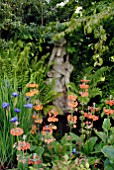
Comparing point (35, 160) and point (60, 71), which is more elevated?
point (60, 71)

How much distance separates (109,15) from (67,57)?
722 mm

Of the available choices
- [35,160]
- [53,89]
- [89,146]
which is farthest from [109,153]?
[53,89]

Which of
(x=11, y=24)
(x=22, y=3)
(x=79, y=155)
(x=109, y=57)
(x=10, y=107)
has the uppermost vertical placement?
(x=22, y=3)

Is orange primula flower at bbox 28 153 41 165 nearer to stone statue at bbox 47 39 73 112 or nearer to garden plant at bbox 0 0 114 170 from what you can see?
garden plant at bbox 0 0 114 170

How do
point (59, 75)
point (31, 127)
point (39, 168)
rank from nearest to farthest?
point (39, 168), point (31, 127), point (59, 75)

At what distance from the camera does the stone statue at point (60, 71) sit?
2.86 meters

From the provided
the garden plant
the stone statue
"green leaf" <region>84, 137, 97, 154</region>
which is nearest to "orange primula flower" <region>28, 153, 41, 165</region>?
the garden plant

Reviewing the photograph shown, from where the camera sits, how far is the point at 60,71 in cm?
287

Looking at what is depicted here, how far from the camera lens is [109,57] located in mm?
3211

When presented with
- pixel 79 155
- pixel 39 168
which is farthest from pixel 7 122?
pixel 79 155

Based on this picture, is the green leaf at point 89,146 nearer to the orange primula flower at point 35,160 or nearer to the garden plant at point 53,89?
the garden plant at point 53,89

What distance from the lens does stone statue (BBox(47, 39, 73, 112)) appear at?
9.39ft

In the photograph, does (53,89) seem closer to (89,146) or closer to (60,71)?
(60,71)

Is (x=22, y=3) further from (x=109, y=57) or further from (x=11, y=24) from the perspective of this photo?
(x=109, y=57)
